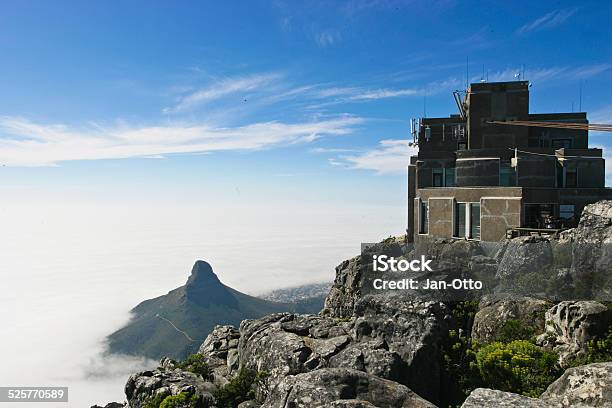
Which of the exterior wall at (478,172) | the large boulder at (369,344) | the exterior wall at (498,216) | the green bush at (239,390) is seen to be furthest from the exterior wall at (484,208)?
the green bush at (239,390)

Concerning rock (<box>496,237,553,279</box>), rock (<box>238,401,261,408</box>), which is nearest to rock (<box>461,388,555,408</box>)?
rock (<box>238,401,261,408</box>)

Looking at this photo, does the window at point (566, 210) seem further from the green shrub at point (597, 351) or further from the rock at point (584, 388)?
the rock at point (584, 388)

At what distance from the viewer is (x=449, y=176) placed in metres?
34.9

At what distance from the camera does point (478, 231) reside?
28.0 m

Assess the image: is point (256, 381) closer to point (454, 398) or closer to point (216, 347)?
point (454, 398)

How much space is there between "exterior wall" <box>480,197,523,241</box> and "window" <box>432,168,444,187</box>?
295 inches

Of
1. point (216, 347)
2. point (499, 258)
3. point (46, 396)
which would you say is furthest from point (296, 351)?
point (46, 396)

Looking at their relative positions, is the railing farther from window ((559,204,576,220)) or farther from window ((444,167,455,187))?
window ((444,167,455,187))

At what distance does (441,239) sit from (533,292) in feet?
39.2

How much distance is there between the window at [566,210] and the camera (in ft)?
85.1

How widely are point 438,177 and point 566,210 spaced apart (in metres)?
11.1

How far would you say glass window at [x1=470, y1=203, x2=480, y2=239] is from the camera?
2809cm

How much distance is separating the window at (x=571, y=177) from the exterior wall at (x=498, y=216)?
674 cm

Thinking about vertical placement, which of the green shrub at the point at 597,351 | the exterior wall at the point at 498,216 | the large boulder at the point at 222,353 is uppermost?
the exterior wall at the point at 498,216
